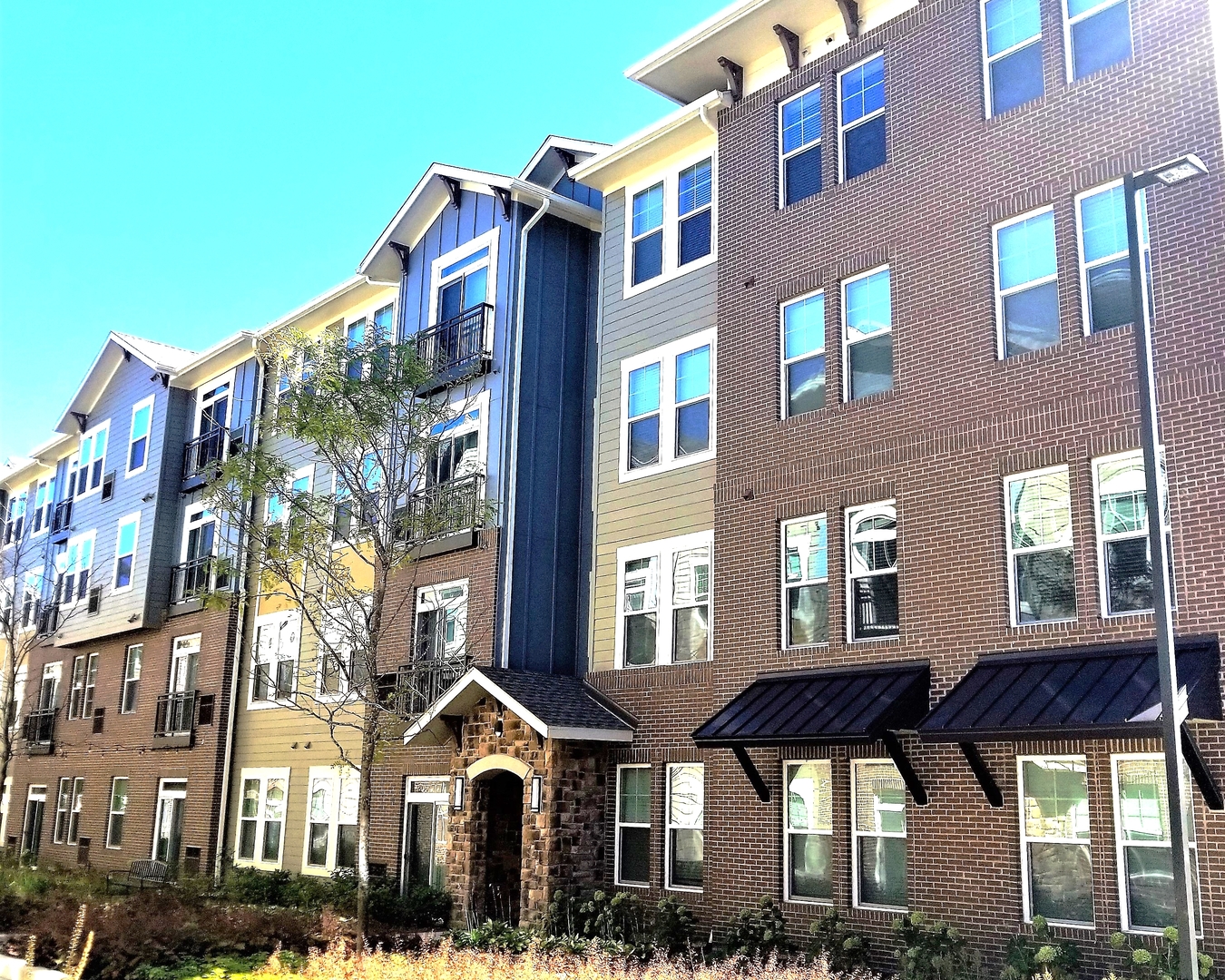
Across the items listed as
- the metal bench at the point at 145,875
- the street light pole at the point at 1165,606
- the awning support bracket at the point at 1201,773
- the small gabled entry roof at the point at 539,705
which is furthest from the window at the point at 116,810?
the street light pole at the point at 1165,606

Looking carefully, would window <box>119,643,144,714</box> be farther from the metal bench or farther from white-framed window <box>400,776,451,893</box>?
white-framed window <box>400,776,451,893</box>

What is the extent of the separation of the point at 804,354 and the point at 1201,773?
8.53 meters

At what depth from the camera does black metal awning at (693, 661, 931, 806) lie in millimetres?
15305

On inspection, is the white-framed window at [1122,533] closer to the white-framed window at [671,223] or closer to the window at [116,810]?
the white-framed window at [671,223]

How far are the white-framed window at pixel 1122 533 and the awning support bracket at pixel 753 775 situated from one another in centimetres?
544

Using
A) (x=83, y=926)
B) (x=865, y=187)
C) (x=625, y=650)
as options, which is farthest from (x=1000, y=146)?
(x=83, y=926)

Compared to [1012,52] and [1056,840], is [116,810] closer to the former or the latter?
[1056,840]

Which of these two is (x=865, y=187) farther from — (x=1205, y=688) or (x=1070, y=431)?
(x=1205, y=688)

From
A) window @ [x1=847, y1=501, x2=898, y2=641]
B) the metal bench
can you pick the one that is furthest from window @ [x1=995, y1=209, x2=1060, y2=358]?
the metal bench

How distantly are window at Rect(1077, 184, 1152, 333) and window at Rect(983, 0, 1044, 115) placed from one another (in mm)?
2023

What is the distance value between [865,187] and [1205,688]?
8.97 metres

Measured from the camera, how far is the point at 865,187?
60.3 ft

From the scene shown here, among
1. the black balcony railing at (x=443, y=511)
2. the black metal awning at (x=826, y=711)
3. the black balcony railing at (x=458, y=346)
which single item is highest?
the black balcony railing at (x=458, y=346)

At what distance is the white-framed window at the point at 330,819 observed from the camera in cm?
2538
